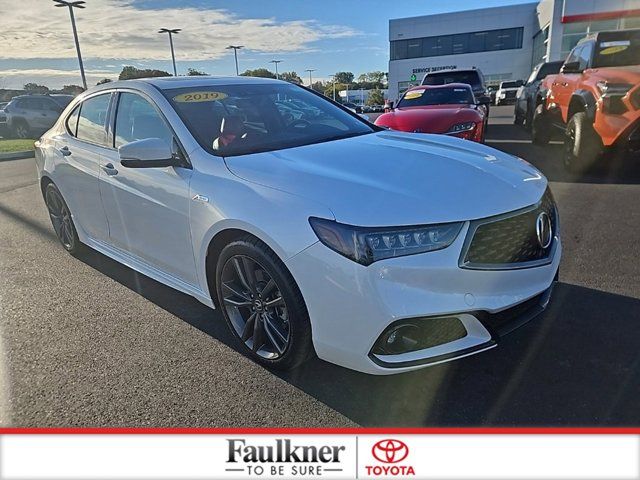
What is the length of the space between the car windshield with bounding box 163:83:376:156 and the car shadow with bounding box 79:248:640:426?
1.31 meters

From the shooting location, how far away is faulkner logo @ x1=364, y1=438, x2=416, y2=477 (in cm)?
190

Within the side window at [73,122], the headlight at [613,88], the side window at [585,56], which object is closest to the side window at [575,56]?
the side window at [585,56]

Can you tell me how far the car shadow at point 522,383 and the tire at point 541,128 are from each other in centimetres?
752

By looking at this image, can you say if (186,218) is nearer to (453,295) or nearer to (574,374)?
(453,295)

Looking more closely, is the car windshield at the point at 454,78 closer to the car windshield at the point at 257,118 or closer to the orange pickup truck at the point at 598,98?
the orange pickup truck at the point at 598,98

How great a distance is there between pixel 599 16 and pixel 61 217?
1534 inches

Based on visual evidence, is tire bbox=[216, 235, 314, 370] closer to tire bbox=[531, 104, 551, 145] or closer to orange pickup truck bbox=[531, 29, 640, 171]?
orange pickup truck bbox=[531, 29, 640, 171]

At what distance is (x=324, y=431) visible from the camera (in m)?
2.19

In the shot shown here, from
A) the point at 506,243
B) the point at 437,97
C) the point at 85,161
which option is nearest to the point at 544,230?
the point at 506,243

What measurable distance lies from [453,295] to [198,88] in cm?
236

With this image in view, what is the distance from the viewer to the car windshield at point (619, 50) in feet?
22.4

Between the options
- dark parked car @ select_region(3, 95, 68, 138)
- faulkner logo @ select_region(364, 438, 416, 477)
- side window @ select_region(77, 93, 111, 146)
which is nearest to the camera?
faulkner logo @ select_region(364, 438, 416, 477)

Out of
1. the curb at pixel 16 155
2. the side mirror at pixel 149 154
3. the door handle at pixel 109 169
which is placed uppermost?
the side mirror at pixel 149 154

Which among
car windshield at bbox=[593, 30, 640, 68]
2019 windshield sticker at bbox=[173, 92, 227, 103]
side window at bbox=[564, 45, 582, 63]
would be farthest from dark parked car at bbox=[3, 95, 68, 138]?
car windshield at bbox=[593, 30, 640, 68]
